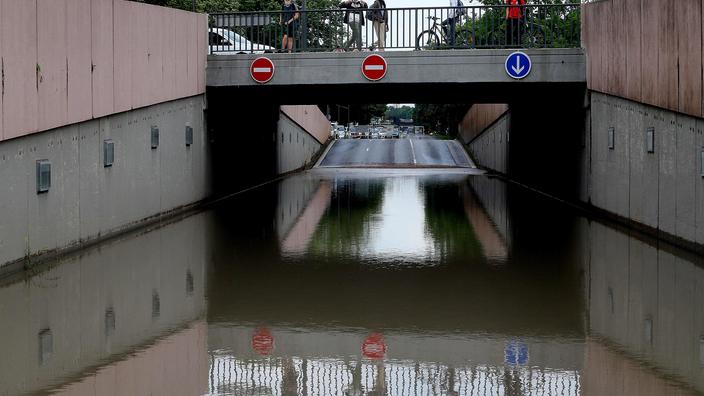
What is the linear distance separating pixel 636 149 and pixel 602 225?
5.07 ft

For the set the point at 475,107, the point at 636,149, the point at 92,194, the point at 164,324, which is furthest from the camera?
the point at 475,107

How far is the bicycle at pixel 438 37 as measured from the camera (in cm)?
2502

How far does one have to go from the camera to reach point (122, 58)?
18234 millimetres

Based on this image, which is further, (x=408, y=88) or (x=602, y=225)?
(x=408, y=88)

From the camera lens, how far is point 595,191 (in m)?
22.4

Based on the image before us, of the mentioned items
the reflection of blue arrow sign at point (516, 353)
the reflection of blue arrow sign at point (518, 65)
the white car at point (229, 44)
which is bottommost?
the reflection of blue arrow sign at point (516, 353)

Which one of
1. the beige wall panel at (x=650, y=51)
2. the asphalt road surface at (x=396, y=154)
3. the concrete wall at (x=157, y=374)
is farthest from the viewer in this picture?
the asphalt road surface at (x=396, y=154)

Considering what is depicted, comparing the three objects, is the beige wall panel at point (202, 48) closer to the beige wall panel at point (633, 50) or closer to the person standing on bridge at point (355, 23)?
the person standing on bridge at point (355, 23)

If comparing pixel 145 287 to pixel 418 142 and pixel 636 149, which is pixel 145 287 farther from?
pixel 418 142

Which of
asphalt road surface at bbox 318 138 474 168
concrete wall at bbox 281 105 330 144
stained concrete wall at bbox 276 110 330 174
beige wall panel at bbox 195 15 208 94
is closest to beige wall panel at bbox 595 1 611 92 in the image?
beige wall panel at bbox 195 15 208 94

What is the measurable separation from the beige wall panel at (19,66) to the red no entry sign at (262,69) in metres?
11.3

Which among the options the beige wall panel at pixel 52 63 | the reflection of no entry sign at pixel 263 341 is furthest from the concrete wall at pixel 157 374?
the beige wall panel at pixel 52 63

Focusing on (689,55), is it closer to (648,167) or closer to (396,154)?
(648,167)

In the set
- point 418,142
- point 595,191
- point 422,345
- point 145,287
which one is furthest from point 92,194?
point 418,142
